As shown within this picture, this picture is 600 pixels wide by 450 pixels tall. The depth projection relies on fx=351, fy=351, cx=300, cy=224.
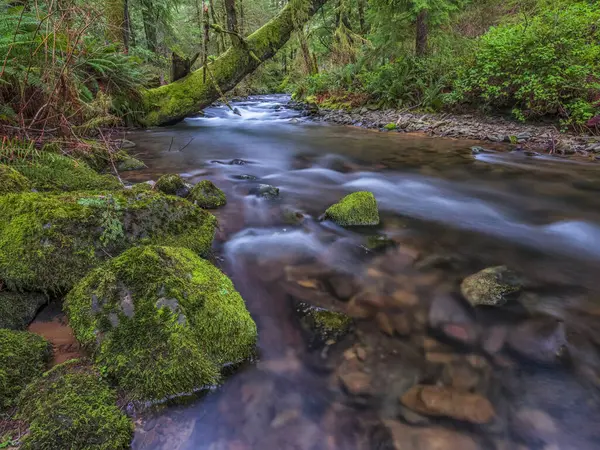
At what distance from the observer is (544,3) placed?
10266 mm

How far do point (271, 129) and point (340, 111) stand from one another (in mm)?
3025

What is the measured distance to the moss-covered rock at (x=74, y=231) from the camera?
87.6 inches

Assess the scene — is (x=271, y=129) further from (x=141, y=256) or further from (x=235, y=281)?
(x=141, y=256)

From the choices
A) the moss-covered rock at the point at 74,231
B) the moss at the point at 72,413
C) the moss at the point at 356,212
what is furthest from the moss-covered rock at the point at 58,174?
the moss at the point at 356,212

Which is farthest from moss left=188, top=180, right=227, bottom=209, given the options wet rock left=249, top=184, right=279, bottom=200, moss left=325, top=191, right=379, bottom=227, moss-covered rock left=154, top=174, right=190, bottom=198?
moss left=325, top=191, right=379, bottom=227

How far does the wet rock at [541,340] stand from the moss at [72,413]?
2326 millimetres

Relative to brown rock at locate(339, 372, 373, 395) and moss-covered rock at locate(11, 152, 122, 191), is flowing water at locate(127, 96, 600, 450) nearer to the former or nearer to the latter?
brown rock at locate(339, 372, 373, 395)

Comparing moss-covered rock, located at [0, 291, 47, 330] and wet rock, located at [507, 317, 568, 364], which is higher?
moss-covered rock, located at [0, 291, 47, 330]

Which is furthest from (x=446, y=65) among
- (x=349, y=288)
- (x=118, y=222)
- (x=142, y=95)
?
(x=118, y=222)

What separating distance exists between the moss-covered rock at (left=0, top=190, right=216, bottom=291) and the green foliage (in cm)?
788

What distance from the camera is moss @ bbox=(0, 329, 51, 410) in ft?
5.12

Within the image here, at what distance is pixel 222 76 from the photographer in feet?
30.2

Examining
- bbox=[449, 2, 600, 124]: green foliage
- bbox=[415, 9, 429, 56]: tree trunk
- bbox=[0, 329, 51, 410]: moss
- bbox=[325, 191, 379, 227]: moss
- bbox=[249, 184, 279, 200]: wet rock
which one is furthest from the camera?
bbox=[415, 9, 429, 56]: tree trunk

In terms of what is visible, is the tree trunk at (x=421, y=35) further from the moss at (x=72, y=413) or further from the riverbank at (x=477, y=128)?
the moss at (x=72, y=413)
